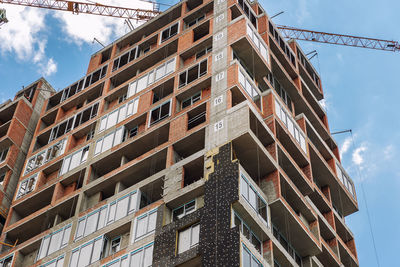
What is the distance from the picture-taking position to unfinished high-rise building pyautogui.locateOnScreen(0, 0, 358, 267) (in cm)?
5059

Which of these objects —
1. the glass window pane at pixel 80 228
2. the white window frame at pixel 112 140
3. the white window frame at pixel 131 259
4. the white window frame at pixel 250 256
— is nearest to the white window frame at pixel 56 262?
the glass window pane at pixel 80 228

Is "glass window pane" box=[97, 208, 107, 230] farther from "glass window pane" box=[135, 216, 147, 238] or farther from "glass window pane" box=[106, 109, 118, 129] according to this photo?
"glass window pane" box=[106, 109, 118, 129]

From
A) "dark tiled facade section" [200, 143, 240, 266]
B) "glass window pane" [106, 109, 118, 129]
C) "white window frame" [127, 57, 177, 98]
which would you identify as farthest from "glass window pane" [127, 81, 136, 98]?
"dark tiled facade section" [200, 143, 240, 266]

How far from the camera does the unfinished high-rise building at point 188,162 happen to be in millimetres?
50594

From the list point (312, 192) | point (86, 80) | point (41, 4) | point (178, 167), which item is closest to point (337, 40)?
point (41, 4)

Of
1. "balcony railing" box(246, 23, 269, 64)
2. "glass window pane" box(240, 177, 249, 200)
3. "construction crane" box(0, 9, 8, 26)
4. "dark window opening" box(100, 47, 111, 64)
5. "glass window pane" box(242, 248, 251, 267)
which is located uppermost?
"construction crane" box(0, 9, 8, 26)

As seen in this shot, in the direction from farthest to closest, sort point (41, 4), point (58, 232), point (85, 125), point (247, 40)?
point (41, 4)
point (85, 125)
point (247, 40)
point (58, 232)

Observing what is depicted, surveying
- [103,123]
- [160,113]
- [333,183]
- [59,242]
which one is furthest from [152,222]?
[333,183]

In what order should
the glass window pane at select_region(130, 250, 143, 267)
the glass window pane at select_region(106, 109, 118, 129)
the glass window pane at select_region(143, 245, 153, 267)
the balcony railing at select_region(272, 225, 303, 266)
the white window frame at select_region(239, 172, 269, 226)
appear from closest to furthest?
the glass window pane at select_region(143, 245, 153, 267)
the white window frame at select_region(239, 172, 269, 226)
the glass window pane at select_region(130, 250, 143, 267)
the balcony railing at select_region(272, 225, 303, 266)
the glass window pane at select_region(106, 109, 118, 129)

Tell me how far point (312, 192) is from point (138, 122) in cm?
1933

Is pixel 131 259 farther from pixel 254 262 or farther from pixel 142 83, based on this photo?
pixel 142 83

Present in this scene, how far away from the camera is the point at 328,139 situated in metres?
80.1

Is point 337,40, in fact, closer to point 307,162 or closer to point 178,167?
point 307,162

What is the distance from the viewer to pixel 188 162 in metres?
55.0
